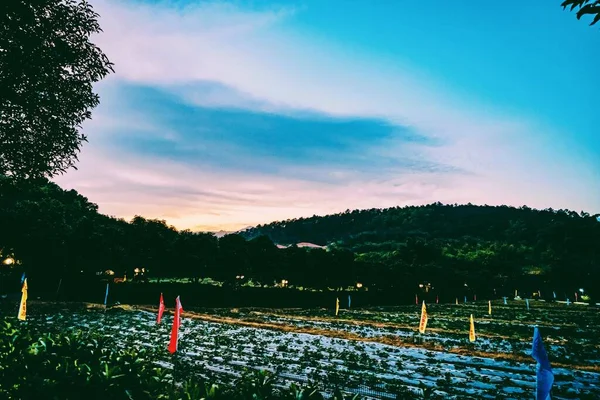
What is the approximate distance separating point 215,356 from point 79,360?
1055 cm

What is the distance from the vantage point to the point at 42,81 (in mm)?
15945

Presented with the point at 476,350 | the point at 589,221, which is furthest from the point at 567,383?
the point at 589,221

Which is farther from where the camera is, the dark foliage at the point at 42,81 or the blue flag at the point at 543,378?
the dark foliage at the point at 42,81

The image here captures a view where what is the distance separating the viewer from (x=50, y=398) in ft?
21.4

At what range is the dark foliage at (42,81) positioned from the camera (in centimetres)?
1461

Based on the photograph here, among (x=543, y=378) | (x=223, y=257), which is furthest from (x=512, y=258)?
(x=543, y=378)

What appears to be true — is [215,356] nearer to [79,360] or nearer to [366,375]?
[366,375]

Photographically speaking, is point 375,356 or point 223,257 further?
point 223,257

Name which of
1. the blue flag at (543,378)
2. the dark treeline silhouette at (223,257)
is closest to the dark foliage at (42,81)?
the dark treeline silhouette at (223,257)

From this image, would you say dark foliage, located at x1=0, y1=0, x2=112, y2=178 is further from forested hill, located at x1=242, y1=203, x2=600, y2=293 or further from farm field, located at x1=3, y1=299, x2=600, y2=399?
forested hill, located at x1=242, y1=203, x2=600, y2=293

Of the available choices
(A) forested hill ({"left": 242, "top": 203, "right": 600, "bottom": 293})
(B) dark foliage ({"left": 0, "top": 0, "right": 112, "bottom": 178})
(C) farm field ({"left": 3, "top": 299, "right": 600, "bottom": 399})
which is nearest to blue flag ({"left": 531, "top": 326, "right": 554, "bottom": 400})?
(C) farm field ({"left": 3, "top": 299, "right": 600, "bottom": 399})

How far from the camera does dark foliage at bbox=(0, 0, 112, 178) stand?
47.9 feet

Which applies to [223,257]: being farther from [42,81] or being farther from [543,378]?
[543,378]

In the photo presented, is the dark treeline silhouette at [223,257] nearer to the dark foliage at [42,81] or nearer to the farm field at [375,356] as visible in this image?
the dark foliage at [42,81]
